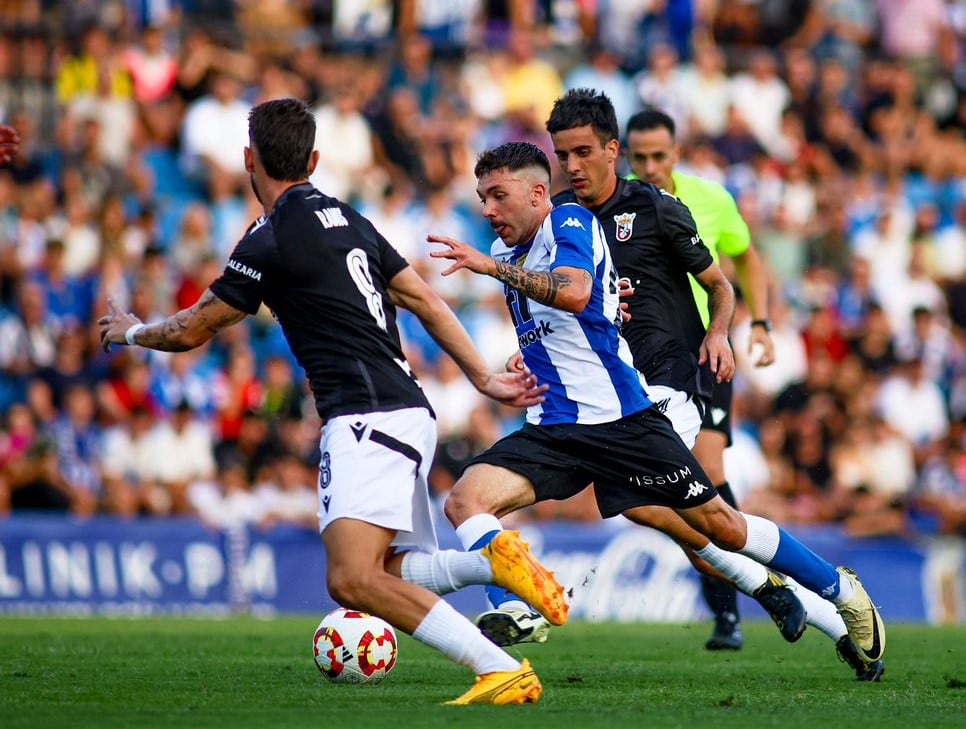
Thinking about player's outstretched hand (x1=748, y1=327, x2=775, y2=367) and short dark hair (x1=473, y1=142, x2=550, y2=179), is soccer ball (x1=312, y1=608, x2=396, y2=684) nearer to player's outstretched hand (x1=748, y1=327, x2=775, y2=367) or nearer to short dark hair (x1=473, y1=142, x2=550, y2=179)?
short dark hair (x1=473, y1=142, x2=550, y2=179)

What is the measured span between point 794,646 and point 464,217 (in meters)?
9.36

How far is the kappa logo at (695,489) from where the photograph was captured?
810 cm

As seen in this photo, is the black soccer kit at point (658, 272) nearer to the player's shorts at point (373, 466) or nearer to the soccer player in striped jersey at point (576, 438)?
the soccer player in striped jersey at point (576, 438)

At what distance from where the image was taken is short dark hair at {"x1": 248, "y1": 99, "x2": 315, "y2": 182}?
7121 millimetres

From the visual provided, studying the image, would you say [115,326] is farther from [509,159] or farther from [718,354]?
[718,354]

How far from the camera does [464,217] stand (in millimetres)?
19469

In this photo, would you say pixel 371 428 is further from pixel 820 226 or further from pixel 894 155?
pixel 894 155

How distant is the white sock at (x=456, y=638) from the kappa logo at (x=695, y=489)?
5.26 feet

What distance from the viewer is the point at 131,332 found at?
294 inches

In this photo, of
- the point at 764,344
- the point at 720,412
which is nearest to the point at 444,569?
the point at 720,412

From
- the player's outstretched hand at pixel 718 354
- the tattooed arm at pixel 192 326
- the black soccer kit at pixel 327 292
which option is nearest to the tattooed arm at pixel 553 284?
the black soccer kit at pixel 327 292

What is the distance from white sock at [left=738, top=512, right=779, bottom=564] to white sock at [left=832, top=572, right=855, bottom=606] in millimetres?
390

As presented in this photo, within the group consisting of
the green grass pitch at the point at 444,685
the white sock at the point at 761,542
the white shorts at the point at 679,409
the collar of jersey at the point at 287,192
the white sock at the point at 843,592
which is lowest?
the green grass pitch at the point at 444,685

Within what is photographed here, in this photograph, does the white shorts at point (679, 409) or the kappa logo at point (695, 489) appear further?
the white shorts at point (679, 409)
